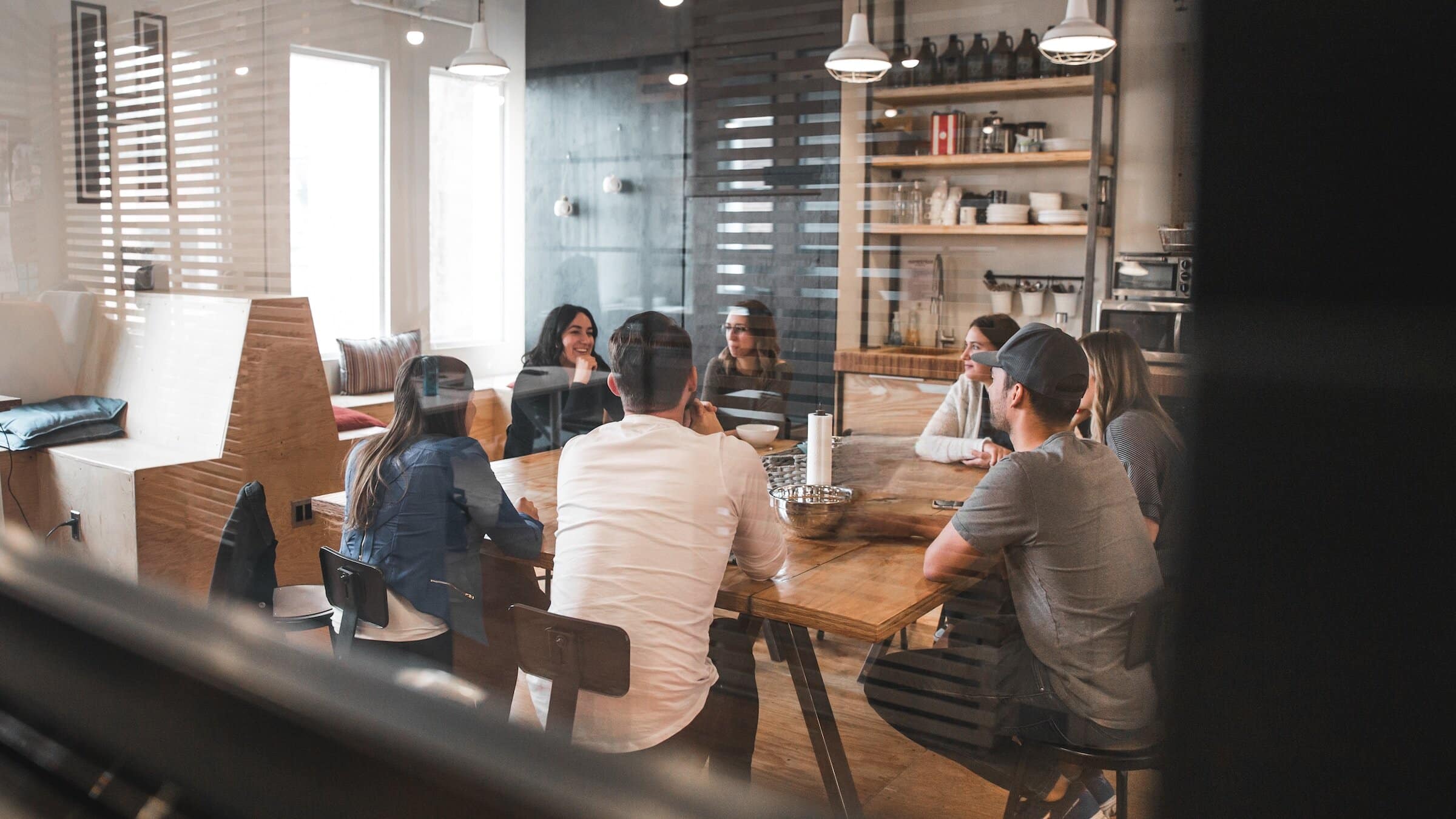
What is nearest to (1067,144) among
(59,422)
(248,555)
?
(248,555)

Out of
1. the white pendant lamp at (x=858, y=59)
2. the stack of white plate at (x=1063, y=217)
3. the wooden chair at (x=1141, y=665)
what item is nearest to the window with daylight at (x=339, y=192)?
the white pendant lamp at (x=858, y=59)

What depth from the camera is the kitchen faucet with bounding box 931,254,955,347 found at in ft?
1.95

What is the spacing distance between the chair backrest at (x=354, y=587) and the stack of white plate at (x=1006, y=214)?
50cm

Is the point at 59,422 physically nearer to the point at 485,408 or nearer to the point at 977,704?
the point at 485,408

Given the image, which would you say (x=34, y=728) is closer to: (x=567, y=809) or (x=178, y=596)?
(x=178, y=596)

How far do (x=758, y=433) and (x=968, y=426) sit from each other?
0.14m

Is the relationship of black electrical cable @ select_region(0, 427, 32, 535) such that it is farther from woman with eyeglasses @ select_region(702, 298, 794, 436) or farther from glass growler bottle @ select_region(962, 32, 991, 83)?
glass growler bottle @ select_region(962, 32, 991, 83)

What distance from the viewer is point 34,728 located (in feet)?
2.50

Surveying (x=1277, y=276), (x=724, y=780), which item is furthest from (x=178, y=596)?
(x=1277, y=276)

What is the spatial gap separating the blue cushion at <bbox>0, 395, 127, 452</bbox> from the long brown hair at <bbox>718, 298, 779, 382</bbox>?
0.79 meters

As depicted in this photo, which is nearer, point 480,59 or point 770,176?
point 770,176

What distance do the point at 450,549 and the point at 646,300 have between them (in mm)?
→ 348

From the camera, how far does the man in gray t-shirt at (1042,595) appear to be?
40 centimetres

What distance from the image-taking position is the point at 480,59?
769 mm
